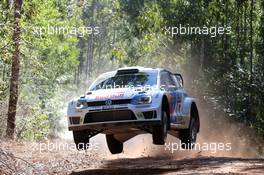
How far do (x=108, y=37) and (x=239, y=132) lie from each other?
50987 mm

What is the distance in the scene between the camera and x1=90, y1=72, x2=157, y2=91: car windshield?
11470 mm

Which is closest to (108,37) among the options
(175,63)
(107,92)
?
(175,63)

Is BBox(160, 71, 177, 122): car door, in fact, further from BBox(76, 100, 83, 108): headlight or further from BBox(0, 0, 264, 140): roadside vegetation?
BBox(0, 0, 264, 140): roadside vegetation

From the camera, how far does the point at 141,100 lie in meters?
10.6

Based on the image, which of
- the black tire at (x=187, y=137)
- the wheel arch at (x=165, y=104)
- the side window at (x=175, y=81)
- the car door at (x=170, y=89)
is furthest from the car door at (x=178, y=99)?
the black tire at (x=187, y=137)

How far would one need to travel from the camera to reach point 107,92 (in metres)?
11.0

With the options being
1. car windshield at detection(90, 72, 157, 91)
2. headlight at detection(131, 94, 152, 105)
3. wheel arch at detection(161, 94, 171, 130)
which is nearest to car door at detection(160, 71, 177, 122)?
wheel arch at detection(161, 94, 171, 130)

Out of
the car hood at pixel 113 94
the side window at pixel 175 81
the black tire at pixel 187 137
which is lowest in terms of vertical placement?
the black tire at pixel 187 137

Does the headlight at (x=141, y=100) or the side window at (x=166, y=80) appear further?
the side window at (x=166, y=80)

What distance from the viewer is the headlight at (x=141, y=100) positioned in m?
10.6

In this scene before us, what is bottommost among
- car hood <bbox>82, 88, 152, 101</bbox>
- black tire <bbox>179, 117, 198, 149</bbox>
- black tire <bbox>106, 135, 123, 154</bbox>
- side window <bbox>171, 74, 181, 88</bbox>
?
black tire <bbox>106, 135, 123, 154</bbox>

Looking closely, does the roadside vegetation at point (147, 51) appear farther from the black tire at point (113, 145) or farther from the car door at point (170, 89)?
the car door at point (170, 89)

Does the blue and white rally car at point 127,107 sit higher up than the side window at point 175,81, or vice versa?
the side window at point 175,81

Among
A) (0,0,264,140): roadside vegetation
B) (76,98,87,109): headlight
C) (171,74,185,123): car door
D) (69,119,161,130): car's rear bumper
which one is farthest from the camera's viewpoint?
(0,0,264,140): roadside vegetation
